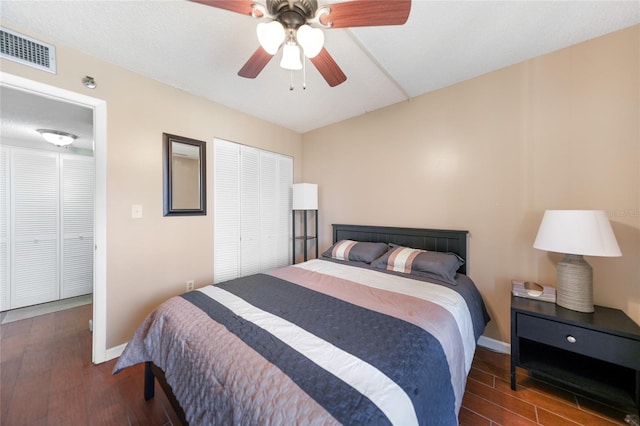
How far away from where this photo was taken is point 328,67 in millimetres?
1543

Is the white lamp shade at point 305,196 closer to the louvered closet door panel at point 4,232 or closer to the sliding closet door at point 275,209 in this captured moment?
the sliding closet door at point 275,209

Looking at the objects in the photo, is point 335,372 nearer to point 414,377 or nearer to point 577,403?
point 414,377

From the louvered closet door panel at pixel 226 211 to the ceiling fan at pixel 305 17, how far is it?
157 cm

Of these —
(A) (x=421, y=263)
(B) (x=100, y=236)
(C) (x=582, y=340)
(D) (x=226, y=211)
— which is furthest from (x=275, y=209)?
(C) (x=582, y=340)

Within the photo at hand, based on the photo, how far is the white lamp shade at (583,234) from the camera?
143 cm

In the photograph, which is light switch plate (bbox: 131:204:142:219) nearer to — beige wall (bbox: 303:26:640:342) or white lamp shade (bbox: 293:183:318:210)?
white lamp shade (bbox: 293:183:318:210)

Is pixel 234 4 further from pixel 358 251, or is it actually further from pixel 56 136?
pixel 56 136

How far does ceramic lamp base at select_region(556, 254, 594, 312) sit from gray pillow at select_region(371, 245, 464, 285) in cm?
67

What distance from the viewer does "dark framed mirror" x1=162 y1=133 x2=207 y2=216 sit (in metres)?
2.33

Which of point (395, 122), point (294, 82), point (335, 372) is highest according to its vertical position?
point (294, 82)

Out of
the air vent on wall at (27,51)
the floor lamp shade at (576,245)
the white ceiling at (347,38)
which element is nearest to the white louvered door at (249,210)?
the white ceiling at (347,38)

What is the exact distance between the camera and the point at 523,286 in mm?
1840

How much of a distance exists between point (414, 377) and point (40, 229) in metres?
4.72

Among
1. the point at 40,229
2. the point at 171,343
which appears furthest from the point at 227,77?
the point at 40,229
